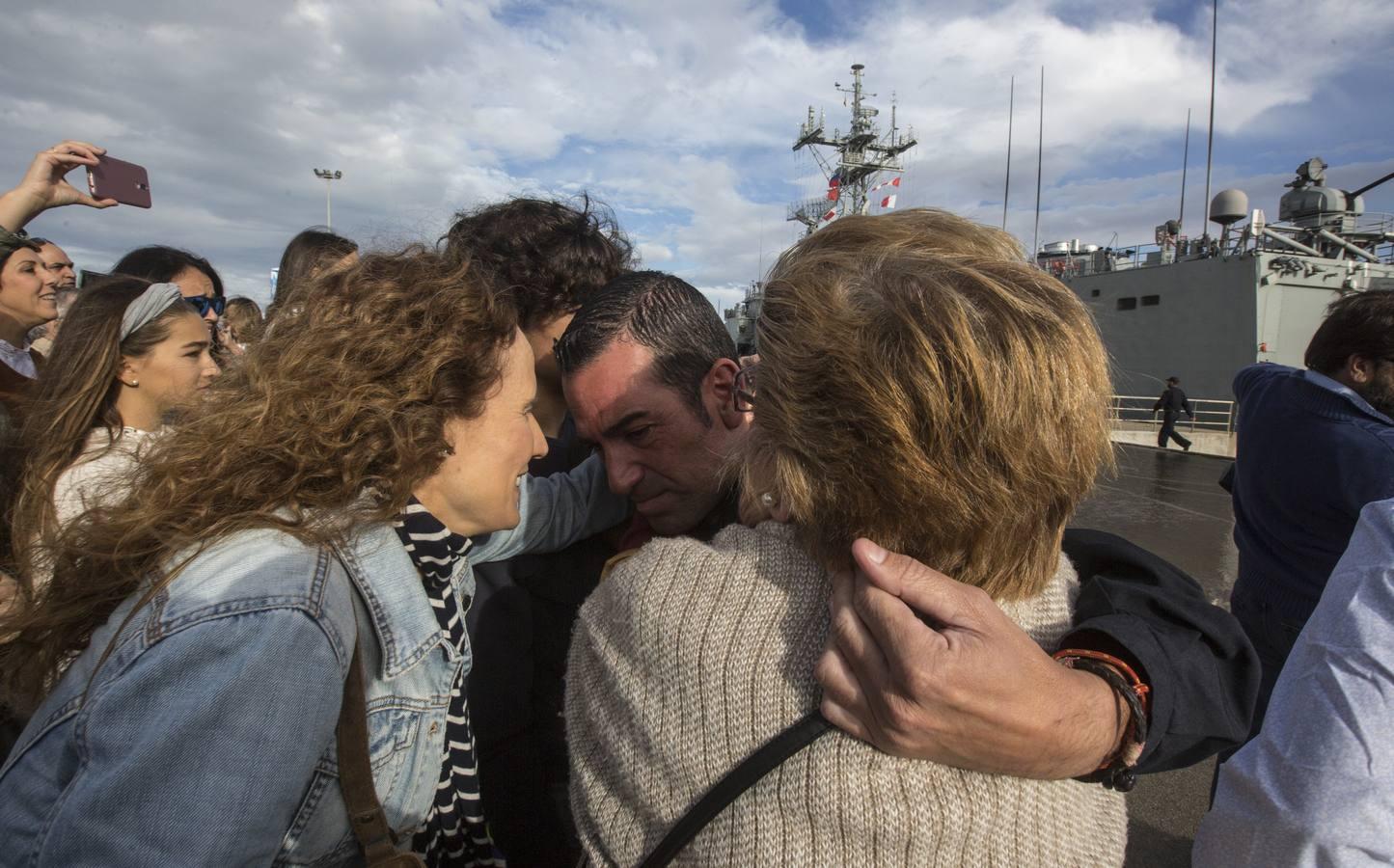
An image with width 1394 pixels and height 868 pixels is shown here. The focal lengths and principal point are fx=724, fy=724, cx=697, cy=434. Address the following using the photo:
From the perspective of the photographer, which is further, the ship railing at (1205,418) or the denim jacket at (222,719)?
the ship railing at (1205,418)

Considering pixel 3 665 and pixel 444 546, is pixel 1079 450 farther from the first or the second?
pixel 3 665

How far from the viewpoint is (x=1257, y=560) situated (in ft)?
9.69

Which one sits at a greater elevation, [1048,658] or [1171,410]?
[1048,658]

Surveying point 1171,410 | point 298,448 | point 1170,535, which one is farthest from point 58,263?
point 1171,410

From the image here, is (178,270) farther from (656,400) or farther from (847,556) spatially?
(847,556)

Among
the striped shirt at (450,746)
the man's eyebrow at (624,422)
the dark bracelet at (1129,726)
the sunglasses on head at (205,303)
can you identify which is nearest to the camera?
the dark bracelet at (1129,726)

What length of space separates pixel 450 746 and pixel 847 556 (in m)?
1.19

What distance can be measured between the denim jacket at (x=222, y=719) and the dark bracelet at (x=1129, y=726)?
1.31 metres

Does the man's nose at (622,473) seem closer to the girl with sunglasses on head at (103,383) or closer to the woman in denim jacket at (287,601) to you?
the woman in denim jacket at (287,601)

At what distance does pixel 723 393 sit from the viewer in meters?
2.34

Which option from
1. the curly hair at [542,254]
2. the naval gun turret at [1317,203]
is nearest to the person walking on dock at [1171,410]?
the naval gun turret at [1317,203]

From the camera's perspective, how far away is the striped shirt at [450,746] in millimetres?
1663

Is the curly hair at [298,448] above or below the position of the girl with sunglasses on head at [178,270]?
below

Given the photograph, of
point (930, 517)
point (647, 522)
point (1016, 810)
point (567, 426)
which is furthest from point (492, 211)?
point (1016, 810)
